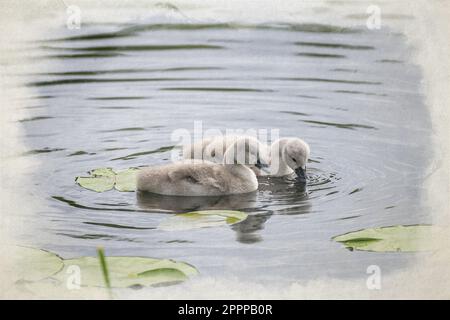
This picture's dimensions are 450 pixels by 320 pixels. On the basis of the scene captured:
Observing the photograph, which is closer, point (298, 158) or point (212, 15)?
point (298, 158)

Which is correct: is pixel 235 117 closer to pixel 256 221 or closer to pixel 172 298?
pixel 256 221

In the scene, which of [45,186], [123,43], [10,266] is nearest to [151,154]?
[45,186]

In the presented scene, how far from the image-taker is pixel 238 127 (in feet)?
31.9

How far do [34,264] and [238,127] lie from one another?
400 cm

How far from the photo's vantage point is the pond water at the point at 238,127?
6.52 meters

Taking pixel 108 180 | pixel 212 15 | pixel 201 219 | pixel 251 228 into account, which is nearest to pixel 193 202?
pixel 201 219

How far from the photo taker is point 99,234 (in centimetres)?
672

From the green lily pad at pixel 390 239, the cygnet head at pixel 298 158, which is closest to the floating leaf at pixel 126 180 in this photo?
the cygnet head at pixel 298 158

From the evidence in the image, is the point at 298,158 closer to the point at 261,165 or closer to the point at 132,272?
the point at 261,165

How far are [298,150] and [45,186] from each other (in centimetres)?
234

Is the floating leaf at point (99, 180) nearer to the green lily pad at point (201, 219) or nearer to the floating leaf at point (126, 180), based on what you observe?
the floating leaf at point (126, 180)

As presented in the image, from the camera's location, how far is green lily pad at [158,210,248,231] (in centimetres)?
680

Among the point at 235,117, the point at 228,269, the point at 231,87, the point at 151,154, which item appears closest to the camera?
the point at 228,269

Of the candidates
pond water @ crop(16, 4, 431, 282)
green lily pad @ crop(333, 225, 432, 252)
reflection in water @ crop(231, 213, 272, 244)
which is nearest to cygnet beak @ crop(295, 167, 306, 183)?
pond water @ crop(16, 4, 431, 282)
